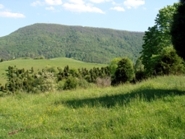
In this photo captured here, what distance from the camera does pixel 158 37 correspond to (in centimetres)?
4056

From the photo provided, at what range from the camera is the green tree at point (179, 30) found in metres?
11.2

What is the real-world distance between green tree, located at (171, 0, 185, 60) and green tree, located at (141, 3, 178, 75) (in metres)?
28.0

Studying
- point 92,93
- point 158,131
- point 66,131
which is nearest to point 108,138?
point 158,131

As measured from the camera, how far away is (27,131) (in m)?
8.37

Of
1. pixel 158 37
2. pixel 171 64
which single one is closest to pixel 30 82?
pixel 158 37

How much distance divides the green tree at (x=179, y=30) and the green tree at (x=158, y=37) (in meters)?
28.0

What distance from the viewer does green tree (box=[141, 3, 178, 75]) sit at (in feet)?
131

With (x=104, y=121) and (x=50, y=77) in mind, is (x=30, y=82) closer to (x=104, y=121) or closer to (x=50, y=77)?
(x=50, y=77)

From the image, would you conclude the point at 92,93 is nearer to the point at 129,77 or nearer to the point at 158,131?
the point at 158,131

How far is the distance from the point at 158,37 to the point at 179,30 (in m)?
30.1

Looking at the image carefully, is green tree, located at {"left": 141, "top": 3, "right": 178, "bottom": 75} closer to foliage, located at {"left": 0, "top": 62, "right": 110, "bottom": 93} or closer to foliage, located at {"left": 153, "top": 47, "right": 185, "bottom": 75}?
foliage, located at {"left": 0, "top": 62, "right": 110, "bottom": 93}

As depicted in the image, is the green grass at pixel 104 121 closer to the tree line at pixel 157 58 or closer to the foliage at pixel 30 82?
the tree line at pixel 157 58

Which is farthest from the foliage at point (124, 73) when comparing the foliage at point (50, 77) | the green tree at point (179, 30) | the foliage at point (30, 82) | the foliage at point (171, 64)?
the green tree at point (179, 30)

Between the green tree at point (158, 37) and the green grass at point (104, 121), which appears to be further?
the green tree at point (158, 37)
